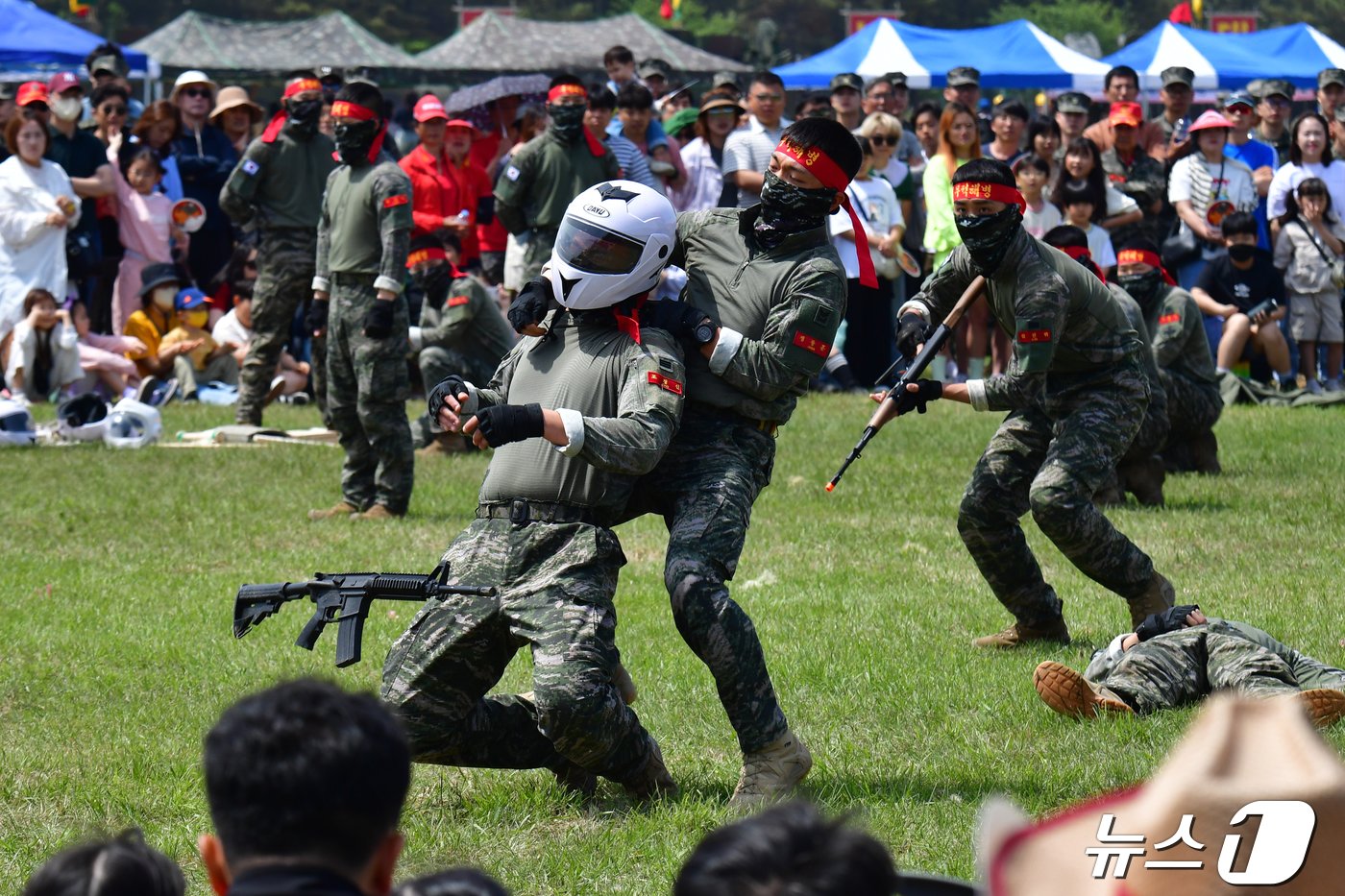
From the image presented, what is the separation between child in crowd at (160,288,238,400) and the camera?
664 inches

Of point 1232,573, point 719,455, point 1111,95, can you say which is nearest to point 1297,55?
point 1111,95

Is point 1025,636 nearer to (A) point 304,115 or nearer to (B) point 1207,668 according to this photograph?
(B) point 1207,668

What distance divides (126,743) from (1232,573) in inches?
231

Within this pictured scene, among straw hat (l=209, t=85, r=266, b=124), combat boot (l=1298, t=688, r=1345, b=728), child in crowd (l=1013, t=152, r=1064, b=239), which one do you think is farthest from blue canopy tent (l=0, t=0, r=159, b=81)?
combat boot (l=1298, t=688, r=1345, b=728)

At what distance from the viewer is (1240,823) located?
6.43 feet

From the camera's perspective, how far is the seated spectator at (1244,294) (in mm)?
17109

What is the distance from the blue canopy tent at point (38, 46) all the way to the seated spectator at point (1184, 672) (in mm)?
19422

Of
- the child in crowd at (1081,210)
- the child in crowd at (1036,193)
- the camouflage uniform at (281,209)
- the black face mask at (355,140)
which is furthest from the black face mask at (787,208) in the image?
the child in crowd at (1036,193)

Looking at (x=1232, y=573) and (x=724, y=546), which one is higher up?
(x=724, y=546)

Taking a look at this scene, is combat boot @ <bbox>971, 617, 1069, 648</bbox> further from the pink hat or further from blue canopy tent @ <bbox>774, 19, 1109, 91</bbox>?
blue canopy tent @ <bbox>774, 19, 1109, 91</bbox>

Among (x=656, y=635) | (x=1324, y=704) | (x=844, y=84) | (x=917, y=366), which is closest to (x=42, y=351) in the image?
(x=844, y=84)

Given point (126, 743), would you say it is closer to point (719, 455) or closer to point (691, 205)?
point (719, 455)

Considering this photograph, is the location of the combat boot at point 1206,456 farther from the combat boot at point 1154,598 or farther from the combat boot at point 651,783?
the combat boot at point 651,783

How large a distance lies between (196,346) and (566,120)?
474 centimetres
